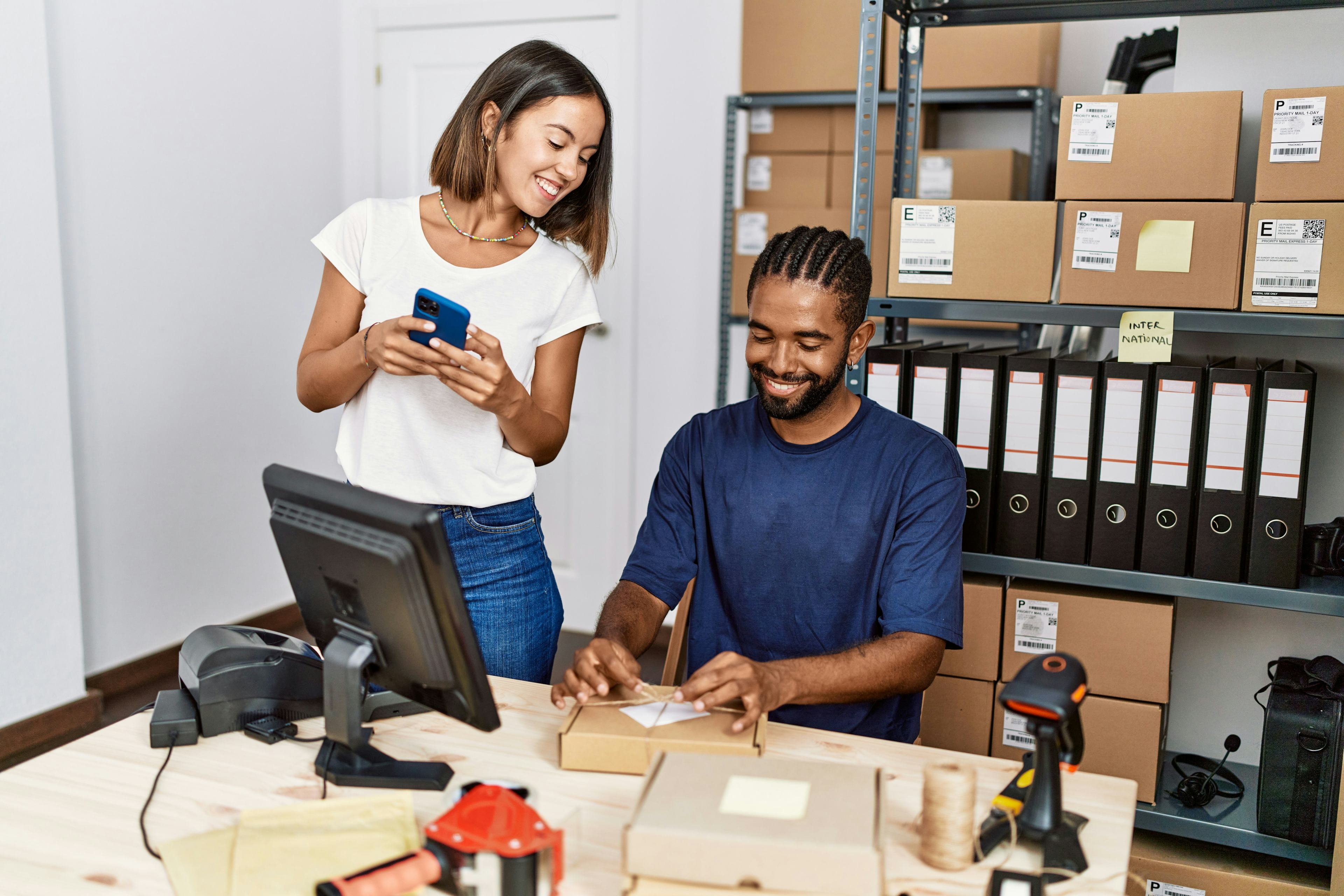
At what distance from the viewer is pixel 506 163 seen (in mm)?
1527

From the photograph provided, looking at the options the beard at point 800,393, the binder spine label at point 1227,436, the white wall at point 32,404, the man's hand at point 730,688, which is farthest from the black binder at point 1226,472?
the white wall at point 32,404

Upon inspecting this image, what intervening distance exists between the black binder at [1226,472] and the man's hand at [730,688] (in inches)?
37.7

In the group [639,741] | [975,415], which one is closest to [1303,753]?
[975,415]

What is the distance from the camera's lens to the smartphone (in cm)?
132

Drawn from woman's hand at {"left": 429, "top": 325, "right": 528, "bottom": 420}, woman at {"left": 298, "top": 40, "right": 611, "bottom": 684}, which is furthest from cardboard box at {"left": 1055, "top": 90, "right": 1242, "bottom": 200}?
woman's hand at {"left": 429, "top": 325, "right": 528, "bottom": 420}

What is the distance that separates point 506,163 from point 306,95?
246 cm

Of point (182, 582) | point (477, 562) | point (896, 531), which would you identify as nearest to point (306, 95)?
point (182, 582)

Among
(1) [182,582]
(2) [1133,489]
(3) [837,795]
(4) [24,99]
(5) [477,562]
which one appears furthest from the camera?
(1) [182,582]

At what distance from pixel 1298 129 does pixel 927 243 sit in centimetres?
59

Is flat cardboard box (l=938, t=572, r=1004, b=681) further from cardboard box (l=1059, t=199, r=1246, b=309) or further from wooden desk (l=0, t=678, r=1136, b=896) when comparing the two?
wooden desk (l=0, t=678, r=1136, b=896)

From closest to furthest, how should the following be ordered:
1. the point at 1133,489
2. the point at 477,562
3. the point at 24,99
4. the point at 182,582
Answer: the point at 477,562, the point at 1133,489, the point at 24,99, the point at 182,582

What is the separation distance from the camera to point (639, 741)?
1165 millimetres

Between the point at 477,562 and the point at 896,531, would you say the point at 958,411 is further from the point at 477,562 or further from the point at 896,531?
the point at 477,562

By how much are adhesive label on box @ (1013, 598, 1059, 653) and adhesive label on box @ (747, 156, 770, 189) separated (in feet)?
5.13
